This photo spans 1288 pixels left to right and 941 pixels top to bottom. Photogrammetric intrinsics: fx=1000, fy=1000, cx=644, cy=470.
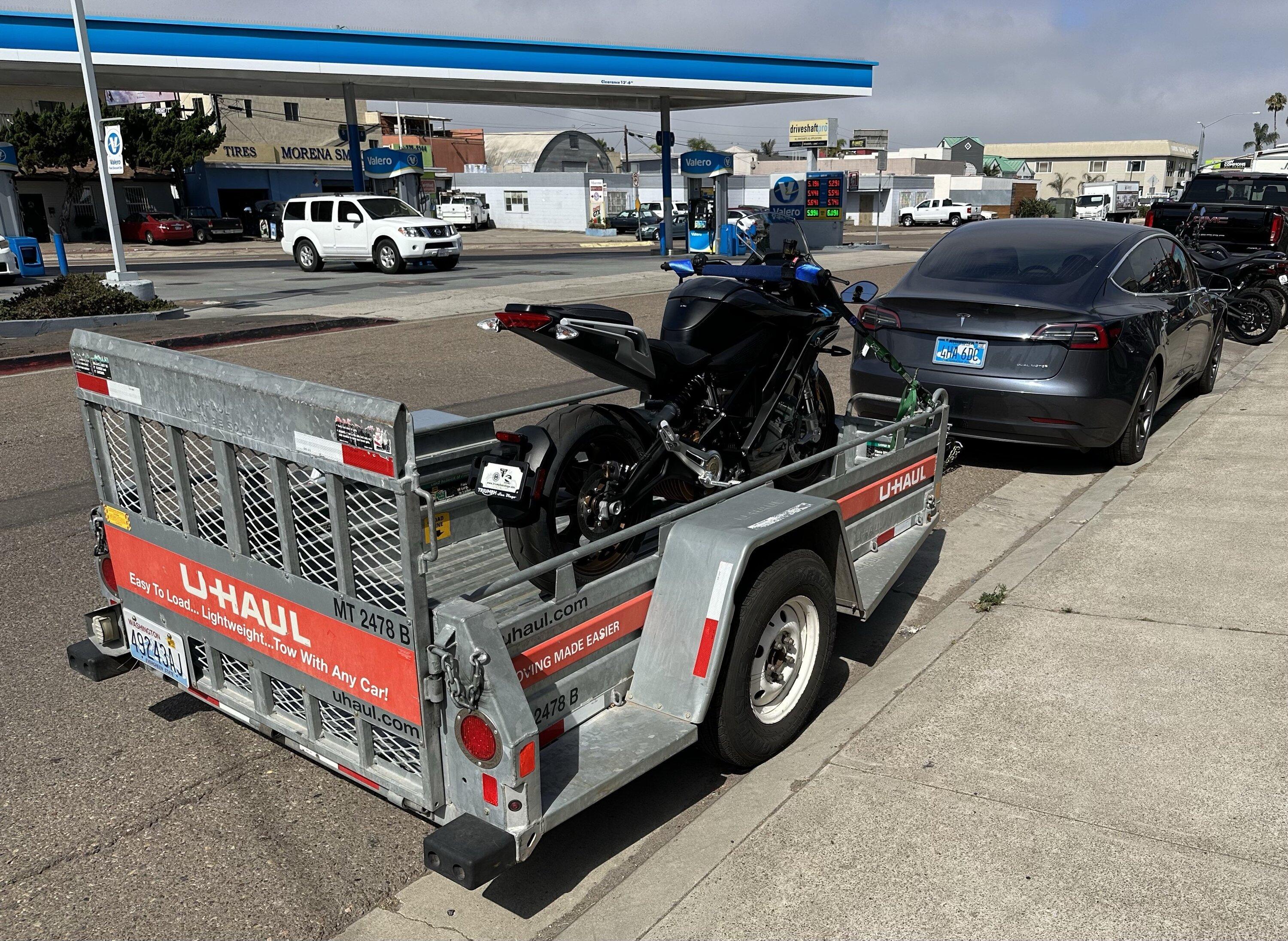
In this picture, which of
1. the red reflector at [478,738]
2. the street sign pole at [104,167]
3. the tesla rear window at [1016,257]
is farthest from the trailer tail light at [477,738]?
the street sign pole at [104,167]

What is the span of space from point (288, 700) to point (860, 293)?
376 centimetres

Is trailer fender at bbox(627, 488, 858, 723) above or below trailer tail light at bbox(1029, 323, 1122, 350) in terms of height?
below

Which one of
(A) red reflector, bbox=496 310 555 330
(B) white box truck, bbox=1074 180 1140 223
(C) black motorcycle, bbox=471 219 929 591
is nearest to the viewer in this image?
(A) red reflector, bbox=496 310 555 330

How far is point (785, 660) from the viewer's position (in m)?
3.73

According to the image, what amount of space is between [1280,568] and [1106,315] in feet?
7.10

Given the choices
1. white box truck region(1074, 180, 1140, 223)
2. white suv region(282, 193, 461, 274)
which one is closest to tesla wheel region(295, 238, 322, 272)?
white suv region(282, 193, 461, 274)

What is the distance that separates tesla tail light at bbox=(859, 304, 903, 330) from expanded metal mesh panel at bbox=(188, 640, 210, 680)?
508 centimetres

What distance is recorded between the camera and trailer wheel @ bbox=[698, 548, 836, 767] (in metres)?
3.35

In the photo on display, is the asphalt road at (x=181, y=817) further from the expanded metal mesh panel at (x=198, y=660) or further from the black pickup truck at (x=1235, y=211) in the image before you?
the black pickup truck at (x=1235, y=211)

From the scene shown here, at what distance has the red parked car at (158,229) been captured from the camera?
137 feet

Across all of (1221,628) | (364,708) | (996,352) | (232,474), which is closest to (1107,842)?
(1221,628)

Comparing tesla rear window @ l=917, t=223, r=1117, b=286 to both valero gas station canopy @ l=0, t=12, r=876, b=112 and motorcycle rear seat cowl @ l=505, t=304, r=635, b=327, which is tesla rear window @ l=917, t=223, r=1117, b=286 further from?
valero gas station canopy @ l=0, t=12, r=876, b=112

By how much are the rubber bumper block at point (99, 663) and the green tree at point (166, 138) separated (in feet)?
153

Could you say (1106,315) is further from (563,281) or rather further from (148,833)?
(563,281)
